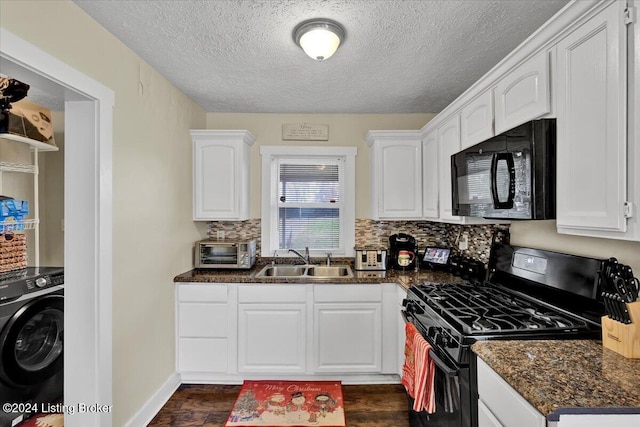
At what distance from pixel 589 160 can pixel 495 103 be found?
2.38 ft

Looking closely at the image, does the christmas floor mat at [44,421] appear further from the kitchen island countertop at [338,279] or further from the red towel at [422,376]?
the red towel at [422,376]

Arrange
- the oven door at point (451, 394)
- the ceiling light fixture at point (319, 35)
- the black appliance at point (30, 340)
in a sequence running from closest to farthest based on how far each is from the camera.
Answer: the oven door at point (451, 394) < the ceiling light fixture at point (319, 35) < the black appliance at point (30, 340)

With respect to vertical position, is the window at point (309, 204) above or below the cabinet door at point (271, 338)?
above

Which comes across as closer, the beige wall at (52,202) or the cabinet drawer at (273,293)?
the cabinet drawer at (273,293)

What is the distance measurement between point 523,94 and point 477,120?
0.45 m

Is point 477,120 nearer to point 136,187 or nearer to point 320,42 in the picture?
point 320,42

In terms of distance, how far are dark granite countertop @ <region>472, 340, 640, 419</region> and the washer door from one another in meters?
2.67

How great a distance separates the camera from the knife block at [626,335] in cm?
109

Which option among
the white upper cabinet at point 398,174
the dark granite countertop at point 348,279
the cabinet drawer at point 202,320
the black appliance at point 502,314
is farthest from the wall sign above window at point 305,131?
the black appliance at point 502,314

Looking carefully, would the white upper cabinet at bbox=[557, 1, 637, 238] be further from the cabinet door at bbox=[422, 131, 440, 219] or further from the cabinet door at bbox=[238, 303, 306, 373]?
the cabinet door at bbox=[238, 303, 306, 373]

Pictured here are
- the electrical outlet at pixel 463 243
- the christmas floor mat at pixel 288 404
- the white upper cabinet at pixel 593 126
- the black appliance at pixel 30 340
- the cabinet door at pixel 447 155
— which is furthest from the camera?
the electrical outlet at pixel 463 243

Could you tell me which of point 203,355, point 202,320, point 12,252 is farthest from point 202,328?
point 12,252

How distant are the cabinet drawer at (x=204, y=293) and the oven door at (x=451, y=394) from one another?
5.39 ft

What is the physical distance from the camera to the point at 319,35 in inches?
65.7
